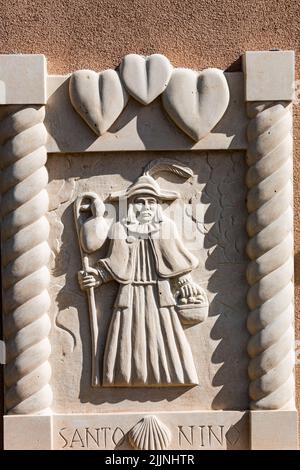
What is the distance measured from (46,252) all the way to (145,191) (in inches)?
24.0

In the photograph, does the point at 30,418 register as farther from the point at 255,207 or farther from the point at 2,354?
the point at 255,207

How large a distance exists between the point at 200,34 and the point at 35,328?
178cm

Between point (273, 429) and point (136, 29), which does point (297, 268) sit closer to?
point (273, 429)

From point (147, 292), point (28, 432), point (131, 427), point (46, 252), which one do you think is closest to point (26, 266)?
point (46, 252)

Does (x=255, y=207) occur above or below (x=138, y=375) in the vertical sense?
above

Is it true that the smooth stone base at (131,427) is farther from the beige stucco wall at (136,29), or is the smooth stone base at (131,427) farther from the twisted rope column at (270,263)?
the beige stucco wall at (136,29)

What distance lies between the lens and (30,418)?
215 inches

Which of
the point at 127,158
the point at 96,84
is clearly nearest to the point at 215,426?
the point at 127,158

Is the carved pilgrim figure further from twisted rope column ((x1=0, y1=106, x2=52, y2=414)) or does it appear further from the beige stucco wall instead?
the beige stucco wall

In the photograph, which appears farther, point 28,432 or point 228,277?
point 228,277

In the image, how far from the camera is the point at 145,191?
5543 mm

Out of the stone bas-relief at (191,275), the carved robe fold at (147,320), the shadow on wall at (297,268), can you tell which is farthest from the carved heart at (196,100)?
the shadow on wall at (297,268)

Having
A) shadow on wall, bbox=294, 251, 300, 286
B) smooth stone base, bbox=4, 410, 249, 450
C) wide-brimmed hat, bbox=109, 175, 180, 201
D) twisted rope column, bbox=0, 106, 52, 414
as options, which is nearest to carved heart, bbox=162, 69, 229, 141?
wide-brimmed hat, bbox=109, 175, 180, 201

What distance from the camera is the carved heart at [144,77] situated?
5520 millimetres
